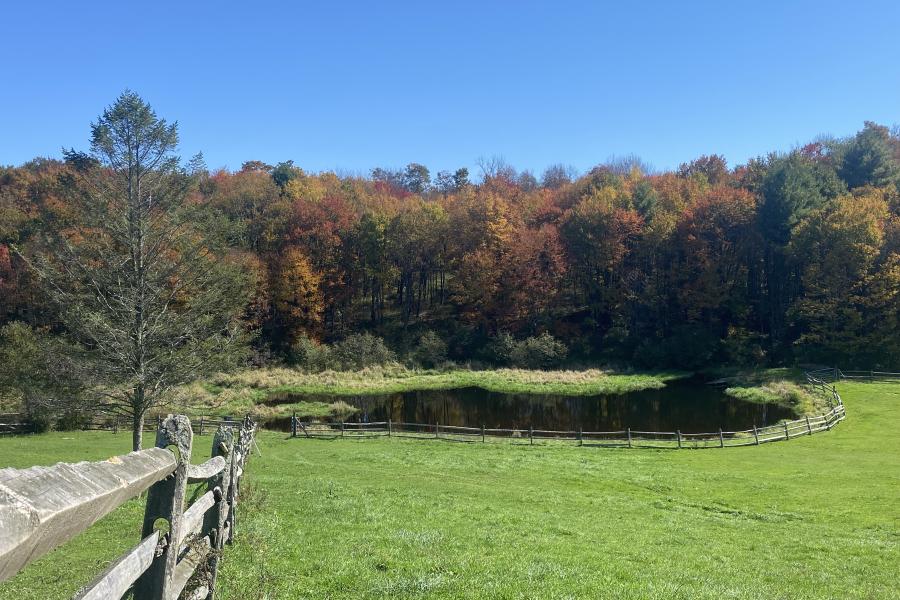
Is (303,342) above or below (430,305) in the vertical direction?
below

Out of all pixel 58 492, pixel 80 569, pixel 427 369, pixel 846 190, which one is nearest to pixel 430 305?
pixel 427 369

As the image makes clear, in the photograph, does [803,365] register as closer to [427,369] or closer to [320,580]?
[427,369]

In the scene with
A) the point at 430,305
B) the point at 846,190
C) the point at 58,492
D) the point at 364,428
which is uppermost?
the point at 846,190

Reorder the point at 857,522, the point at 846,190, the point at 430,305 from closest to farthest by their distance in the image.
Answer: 1. the point at 857,522
2. the point at 846,190
3. the point at 430,305

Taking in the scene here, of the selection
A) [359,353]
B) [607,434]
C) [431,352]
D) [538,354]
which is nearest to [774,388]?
[607,434]

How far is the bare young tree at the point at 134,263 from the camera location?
55.9 feet

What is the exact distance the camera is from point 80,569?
761 centimetres

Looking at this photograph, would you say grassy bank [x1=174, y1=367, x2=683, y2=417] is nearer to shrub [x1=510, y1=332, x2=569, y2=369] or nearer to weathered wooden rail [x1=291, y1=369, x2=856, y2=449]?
shrub [x1=510, y1=332, x2=569, y2=369]

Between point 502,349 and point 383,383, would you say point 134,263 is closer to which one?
point 383,383

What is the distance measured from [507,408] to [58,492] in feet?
126

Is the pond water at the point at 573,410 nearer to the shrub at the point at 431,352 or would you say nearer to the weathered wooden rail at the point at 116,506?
the shrub at the point at 431,352

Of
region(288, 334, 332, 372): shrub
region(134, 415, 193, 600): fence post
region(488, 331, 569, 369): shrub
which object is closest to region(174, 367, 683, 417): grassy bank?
region(288, 334, 332, 372): shrub

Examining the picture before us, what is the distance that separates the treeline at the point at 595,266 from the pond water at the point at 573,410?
11995 millimetres

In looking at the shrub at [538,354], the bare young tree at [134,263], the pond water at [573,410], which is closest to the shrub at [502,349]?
the shrub at [538,354]
